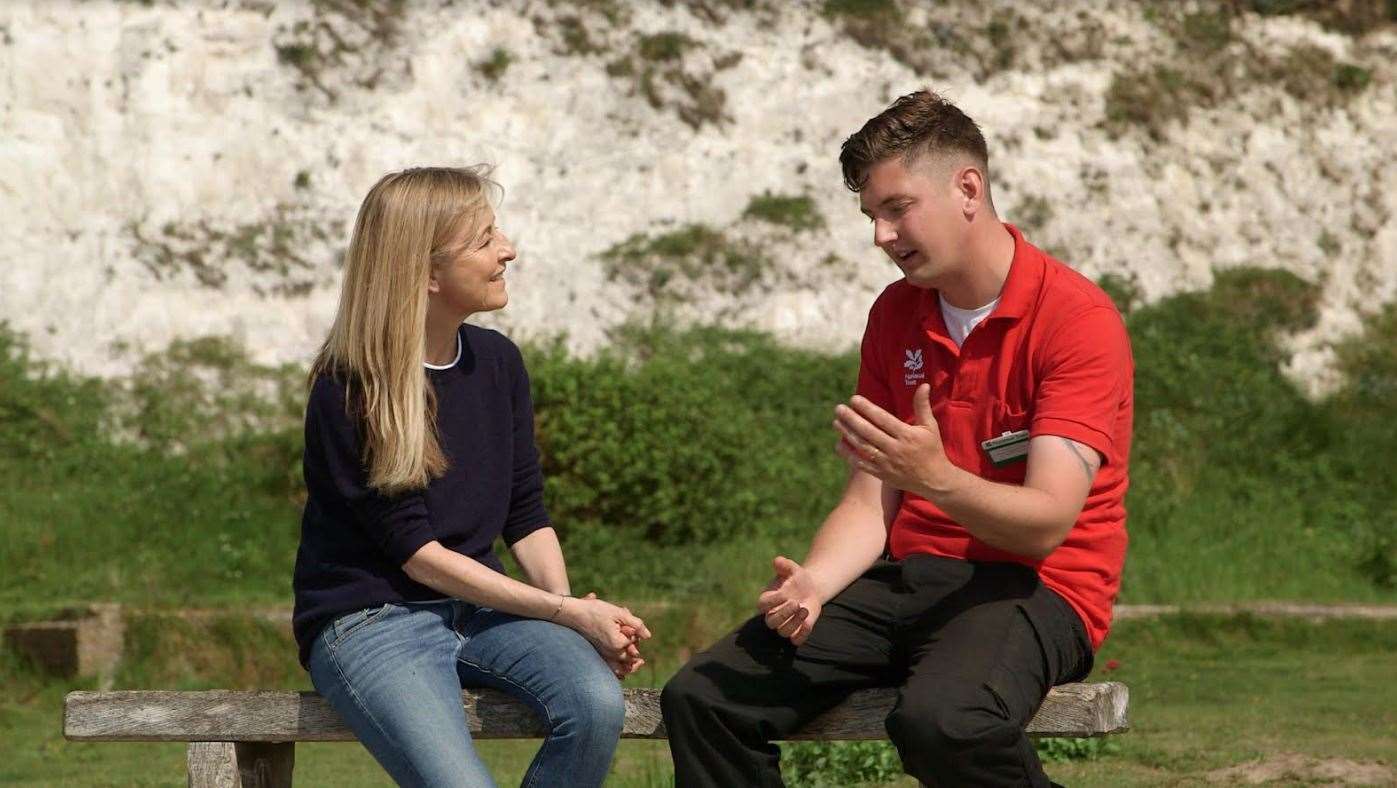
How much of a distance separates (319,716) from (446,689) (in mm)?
375

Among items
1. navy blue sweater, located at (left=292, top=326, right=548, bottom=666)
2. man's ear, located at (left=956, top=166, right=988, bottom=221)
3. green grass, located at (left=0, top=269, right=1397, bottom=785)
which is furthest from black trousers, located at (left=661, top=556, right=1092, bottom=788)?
green grass, located at (left=0, top=269, right=1397, bottom=785)

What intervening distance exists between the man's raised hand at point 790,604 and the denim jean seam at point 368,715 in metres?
0.79

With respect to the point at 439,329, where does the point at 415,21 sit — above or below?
above

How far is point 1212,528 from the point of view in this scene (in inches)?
388

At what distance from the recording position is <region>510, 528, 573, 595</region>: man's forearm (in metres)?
4.36

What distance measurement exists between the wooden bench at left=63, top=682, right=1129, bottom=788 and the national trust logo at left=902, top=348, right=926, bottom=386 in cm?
70

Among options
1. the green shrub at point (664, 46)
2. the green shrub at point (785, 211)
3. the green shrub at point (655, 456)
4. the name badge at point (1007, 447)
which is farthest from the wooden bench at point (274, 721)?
the green shrub at point (664, 46)

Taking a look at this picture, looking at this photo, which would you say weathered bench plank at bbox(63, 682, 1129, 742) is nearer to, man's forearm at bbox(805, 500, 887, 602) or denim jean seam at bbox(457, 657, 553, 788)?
denim jean seam at bbox(457, 657, 553, 788)

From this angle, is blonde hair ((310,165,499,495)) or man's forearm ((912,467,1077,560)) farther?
blonde hair ((310,165,499,495))

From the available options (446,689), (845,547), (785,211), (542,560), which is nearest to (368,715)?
(446,689)

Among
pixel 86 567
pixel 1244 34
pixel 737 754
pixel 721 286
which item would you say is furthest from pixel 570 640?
pixel 1244 34

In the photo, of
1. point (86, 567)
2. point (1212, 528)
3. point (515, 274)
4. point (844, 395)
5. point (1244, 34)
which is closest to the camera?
point (86, 567)

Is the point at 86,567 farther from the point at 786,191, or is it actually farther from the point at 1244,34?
the point at 1244,34

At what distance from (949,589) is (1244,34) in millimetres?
9772
